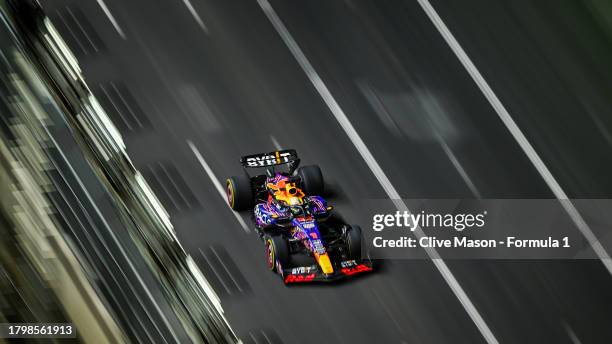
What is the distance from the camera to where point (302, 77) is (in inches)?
352

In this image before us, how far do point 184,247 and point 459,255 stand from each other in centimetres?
281

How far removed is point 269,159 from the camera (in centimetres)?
730

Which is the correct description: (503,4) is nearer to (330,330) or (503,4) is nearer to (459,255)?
(459,255)

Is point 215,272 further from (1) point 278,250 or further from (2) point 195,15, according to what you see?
(2) point 195,15

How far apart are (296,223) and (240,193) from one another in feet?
2.86

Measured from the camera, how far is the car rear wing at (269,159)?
7.27 m

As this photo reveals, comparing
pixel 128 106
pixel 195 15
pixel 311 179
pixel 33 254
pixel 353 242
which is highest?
pixel 195 15

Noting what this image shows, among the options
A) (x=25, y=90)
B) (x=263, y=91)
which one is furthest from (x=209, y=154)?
(x=25, y=90)

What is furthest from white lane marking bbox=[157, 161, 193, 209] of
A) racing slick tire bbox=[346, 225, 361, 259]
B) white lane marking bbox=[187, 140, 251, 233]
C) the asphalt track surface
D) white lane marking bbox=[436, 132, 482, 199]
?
white lane marking bbox=[436, 132, 482, 199]

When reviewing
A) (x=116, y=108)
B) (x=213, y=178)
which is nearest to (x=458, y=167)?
(x=213, y=178)

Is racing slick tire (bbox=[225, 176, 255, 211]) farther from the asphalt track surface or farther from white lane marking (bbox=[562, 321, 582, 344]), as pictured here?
white lane marking (bbox=[562, 321, 582, 344])

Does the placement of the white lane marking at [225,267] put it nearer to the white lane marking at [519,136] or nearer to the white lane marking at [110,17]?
the white lane marking at [519,136]

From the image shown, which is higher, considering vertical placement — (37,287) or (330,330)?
(37,287)

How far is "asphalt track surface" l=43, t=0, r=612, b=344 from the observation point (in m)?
5.98
